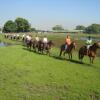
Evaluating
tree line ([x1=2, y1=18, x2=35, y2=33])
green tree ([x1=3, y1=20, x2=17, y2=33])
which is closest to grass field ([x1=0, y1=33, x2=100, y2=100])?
green tree ([x1=3, y1=20, x2=17, y2=33])

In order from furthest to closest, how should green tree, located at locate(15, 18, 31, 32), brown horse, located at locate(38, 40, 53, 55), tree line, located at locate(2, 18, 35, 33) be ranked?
green tree, located at locate(15, 18, 31, 32)
tree line, located at locate(2, 18, 35, 33)
brown horse, located at locate(38, 40, 53, 55)

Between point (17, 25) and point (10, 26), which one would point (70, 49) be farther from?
point (17, 25)

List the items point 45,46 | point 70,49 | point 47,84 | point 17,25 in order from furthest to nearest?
point 17,25 < point 45,46 < point 70,49 < point 47,84

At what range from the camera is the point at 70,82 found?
554 inches

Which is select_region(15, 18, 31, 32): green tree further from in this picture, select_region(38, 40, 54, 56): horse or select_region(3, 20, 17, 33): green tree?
select_region(38, 40, 54, 56): horse

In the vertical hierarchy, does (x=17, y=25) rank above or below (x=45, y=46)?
above

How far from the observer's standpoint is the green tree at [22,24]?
15062cm

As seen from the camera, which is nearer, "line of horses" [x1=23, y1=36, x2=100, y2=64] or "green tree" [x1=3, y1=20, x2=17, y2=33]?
"line of horses" [x1=23, y1=36, x2=100, y2=64]

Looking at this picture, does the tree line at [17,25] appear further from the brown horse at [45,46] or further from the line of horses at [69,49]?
the brown horse at [45,46]

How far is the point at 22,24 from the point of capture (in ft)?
496

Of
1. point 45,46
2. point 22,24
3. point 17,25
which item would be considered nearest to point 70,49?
point 45,46

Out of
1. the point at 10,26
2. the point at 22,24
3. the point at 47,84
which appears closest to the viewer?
the point at 47,84

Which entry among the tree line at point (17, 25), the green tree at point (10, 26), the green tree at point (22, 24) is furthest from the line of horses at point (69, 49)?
the green tree at point (22, 24)

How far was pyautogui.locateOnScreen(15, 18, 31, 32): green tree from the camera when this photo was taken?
151 meters
